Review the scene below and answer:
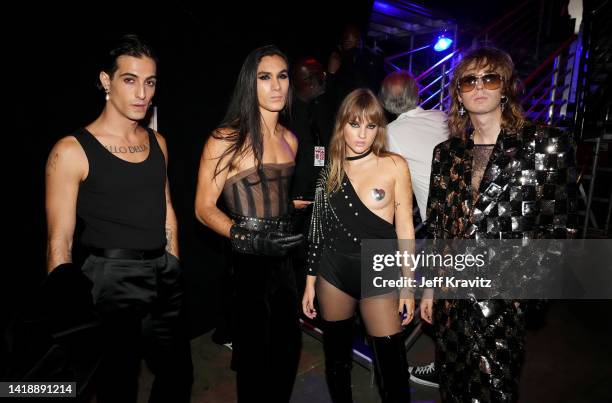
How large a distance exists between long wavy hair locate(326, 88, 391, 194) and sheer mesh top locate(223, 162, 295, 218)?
36 centimetres

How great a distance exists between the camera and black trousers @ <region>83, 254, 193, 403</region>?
2270 millimetres

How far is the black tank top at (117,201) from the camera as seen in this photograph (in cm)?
222

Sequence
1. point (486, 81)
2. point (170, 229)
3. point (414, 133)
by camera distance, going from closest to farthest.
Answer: point (486, 81)
point (170, 229)
point (414, 133)

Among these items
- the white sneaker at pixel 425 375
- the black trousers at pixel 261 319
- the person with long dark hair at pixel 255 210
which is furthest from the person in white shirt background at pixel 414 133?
the black trousers at pixel 261 319

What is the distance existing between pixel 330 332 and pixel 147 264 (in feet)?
4.18

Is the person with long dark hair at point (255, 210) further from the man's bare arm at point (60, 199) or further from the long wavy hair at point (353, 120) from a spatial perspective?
the man's bare arm at point (60, 199)

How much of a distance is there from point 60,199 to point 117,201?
0.96 feet

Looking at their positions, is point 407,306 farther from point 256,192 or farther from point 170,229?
point 170,229

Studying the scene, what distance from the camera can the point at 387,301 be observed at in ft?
8.33

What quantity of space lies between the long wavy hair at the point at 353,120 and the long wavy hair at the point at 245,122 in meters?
0.51

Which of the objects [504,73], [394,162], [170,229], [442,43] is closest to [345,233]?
[394,162]

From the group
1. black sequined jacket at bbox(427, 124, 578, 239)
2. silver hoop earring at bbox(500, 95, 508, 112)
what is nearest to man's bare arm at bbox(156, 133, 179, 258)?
black sequined jacket at bbox(427, 124, 578, 239)

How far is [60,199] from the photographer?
210 cm

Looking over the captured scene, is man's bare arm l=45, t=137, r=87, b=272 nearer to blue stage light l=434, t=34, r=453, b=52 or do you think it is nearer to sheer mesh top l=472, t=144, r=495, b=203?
sheer mesh top l=472, t=144, r=495, b=203
